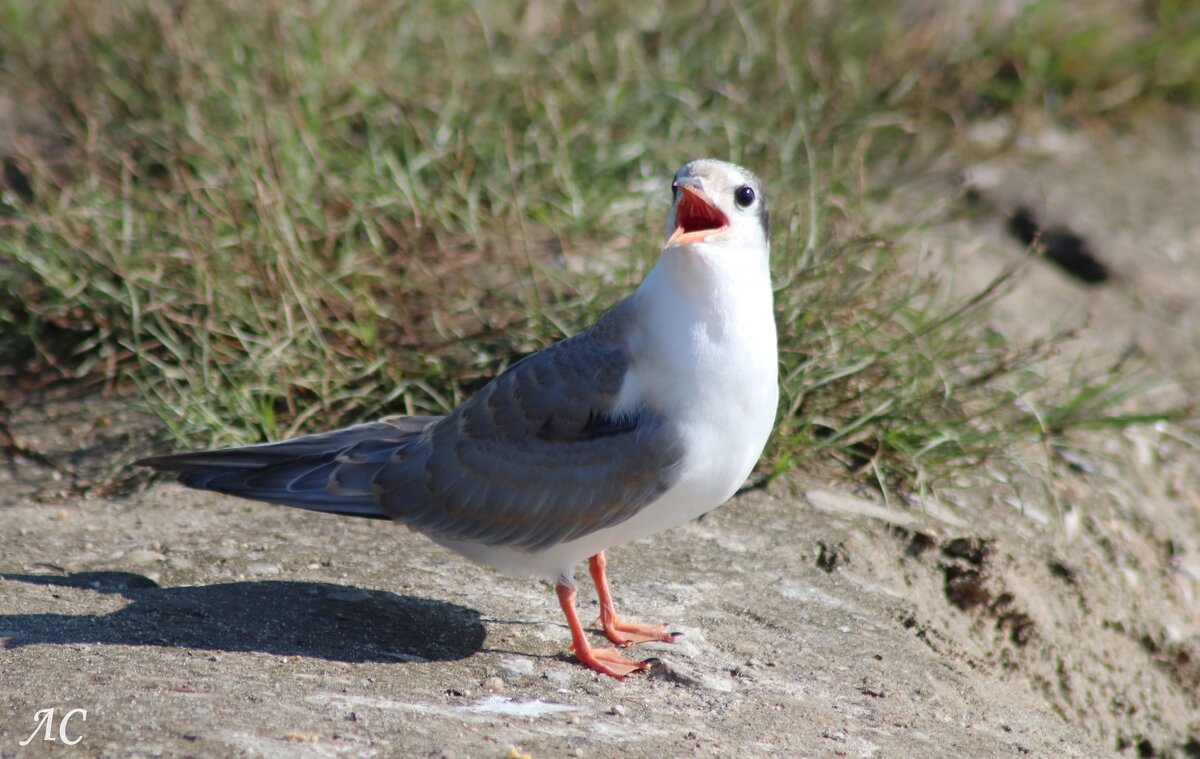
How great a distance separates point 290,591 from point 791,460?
5.56ft

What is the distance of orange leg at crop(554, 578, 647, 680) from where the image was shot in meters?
3.38

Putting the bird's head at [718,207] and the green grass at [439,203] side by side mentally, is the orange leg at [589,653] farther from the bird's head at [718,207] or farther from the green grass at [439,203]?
the green grass at [439,203]

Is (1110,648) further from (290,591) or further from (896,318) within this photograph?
(290,591)

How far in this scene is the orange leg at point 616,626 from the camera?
3.59 m

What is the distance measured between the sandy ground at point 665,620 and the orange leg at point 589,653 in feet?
0.13

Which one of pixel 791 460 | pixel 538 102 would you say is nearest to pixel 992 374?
pixel 791 460

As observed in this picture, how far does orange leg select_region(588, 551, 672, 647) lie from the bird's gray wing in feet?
0.94

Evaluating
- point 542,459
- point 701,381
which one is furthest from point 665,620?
point 701,381

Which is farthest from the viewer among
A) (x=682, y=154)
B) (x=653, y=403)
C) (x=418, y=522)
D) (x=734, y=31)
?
(x=734, y=31)

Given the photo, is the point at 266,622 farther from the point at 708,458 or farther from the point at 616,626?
the point at 708,458

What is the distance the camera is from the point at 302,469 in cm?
364

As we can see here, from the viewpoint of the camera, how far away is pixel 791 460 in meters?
4.50

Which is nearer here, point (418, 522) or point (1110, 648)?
point (418, 522)

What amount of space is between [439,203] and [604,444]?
211cm
